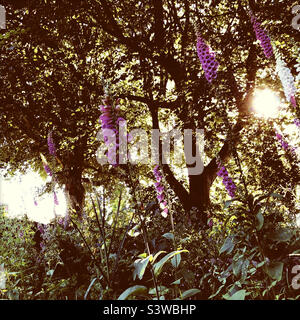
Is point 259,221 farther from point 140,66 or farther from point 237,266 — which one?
point 140,66

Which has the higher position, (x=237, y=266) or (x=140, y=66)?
(x=140, y=66)

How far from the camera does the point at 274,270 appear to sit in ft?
6.14

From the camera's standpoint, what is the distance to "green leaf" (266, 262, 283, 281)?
1839 millimetres

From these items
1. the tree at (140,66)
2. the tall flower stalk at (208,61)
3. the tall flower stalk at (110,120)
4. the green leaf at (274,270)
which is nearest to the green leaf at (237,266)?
the green leaf at (274,270)

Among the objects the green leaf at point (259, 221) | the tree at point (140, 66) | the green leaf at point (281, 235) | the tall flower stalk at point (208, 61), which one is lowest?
the green leaf at point (281, 235)

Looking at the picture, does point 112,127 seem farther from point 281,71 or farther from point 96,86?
point 96,86

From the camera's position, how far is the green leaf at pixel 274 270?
1839 mm

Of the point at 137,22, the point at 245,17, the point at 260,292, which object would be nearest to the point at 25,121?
the point at 137,22

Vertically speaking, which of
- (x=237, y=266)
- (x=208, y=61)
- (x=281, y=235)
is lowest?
(x=237, y=266)

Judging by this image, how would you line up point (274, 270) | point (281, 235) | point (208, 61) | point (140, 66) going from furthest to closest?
point (140, 66), point (208, 61), point (281, 235), point (274, 270)

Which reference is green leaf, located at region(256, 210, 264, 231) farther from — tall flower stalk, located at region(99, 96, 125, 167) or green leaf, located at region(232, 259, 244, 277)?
tall flower stalk, located at region(99, 96, 125, 167)

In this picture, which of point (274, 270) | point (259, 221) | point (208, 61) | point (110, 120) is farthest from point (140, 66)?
point (274, 270)

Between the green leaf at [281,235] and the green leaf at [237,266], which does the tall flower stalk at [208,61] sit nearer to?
the green leaf at [281,235]
